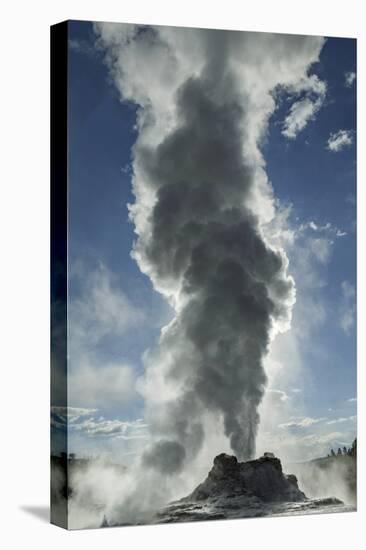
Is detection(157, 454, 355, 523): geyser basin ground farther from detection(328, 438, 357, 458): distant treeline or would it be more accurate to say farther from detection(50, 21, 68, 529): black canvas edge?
detection(50, 21, 68, 529): black canvas edge

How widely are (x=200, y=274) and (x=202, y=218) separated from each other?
59 centimetres

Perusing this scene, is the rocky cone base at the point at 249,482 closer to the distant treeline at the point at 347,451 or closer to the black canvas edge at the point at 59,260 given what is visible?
the distant treeline at the point at 347,451

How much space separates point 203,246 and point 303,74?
2282 mm

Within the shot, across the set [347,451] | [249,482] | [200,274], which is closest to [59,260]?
[200,274]

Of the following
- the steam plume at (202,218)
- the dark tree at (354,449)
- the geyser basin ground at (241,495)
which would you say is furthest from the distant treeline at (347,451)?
the steam plume at (202,218)

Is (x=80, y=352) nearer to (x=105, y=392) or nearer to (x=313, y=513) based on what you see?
(x=105, y=392)

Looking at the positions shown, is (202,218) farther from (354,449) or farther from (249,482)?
(354,449)

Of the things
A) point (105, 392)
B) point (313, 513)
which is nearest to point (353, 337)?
point (313, 513)

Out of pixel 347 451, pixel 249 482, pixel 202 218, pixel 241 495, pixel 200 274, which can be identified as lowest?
pixel 241 495

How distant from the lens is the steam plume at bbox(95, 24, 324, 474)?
651 inches

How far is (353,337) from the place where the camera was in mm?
17766

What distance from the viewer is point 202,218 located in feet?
54.8

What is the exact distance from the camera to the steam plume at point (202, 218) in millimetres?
16531

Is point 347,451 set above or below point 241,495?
above
